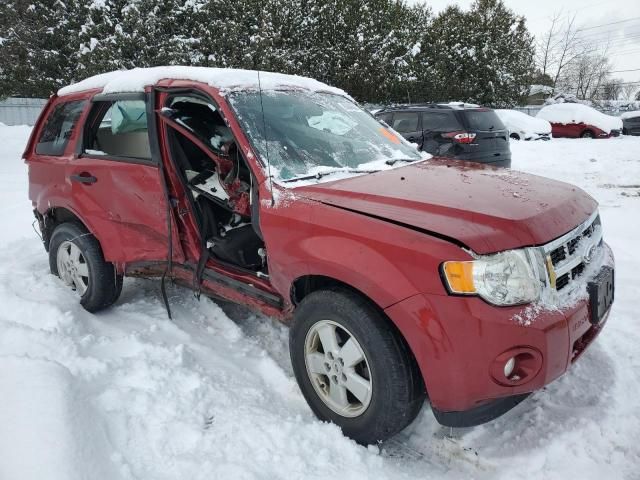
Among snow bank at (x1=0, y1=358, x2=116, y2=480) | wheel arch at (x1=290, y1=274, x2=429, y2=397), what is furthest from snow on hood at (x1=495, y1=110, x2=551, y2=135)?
snow bank at (x1=0, y1=358, x2=116, y2=480)

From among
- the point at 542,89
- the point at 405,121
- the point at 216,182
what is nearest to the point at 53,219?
the point at 216,182

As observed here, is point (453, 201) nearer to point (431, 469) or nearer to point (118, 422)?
point (431, 469)

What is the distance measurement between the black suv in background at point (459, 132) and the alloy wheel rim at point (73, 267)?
6.37m

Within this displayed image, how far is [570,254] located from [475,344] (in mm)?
744

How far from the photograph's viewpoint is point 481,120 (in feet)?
29.9

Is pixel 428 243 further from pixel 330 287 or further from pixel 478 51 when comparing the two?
pixel 478 51

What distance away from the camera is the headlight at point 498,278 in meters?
2.01

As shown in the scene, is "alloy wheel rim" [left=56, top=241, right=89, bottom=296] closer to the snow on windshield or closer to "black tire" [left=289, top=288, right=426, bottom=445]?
the snow on windshield

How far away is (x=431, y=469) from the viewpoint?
2344 mm

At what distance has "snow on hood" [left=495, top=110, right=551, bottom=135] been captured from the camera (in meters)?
18.4

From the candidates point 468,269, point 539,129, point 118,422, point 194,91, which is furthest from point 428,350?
point 539,129

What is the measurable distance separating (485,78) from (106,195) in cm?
2691

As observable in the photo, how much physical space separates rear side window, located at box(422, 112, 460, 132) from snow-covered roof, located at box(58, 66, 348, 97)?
5.70m

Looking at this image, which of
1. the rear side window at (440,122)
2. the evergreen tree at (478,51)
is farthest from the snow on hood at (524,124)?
the rear side window at (440,122)
